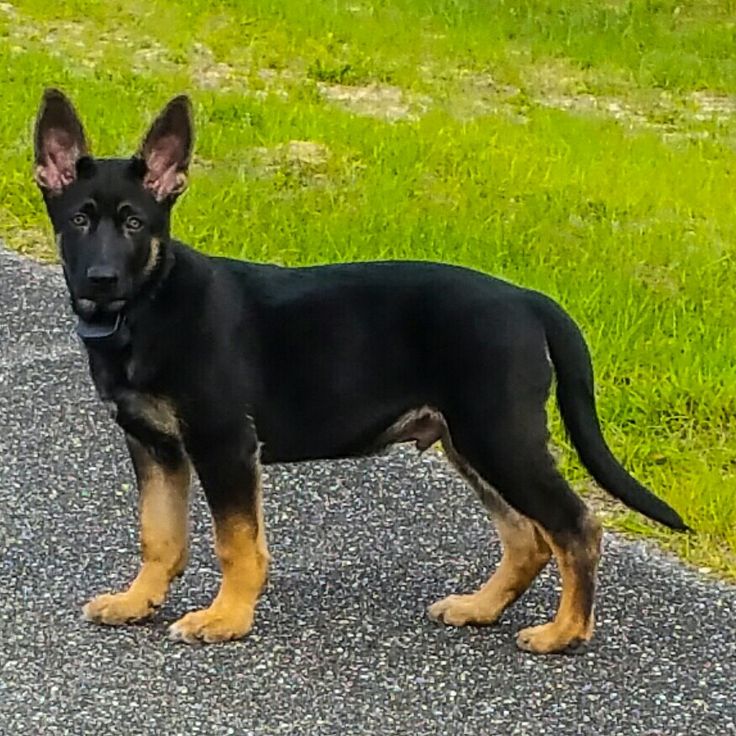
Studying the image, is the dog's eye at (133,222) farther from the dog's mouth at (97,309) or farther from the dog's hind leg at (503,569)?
the dog's hind leg at (503,569)

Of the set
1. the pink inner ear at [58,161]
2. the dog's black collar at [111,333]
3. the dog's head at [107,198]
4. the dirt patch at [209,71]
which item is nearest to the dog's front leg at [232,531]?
the dog's black collar at [111,333]

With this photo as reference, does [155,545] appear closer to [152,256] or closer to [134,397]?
[134,397]

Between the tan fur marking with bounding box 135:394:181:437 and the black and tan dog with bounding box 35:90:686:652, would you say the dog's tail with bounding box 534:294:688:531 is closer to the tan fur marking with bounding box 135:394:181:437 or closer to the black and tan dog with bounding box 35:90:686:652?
the black and tan dog with bounding box 35:90:686:652

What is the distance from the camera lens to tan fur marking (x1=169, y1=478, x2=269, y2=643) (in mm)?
4543

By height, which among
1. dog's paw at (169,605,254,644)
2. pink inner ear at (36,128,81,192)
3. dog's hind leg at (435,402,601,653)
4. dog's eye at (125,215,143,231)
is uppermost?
pink inner ear at (36,128,81,192)

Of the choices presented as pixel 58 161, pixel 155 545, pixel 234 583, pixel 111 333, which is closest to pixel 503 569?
pixel 234 583

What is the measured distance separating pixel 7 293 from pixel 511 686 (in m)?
4.12

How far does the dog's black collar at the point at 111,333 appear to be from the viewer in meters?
4.46

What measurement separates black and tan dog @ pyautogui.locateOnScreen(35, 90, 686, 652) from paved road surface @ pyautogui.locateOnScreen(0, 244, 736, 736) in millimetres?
165

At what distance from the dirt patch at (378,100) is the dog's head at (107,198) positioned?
6837 millimetres

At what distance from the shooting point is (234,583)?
15.2 ft

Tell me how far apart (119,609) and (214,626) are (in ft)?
1.02

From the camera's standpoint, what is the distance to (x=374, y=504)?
18.5 feet

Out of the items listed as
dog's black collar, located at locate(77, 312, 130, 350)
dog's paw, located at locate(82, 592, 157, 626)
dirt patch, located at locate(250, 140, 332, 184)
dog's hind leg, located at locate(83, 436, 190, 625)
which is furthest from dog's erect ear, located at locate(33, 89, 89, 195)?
dirt patch, located at locate(250, 140, 332, 184)
